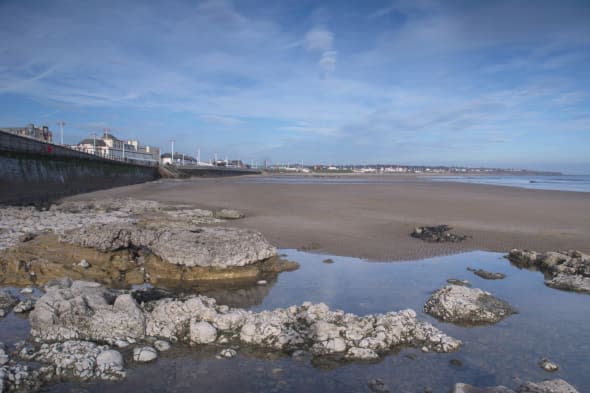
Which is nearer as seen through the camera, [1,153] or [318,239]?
[318,239]

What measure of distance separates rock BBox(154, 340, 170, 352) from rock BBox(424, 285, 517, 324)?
4.65m

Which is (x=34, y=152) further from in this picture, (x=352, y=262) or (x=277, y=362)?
(x=277, y=362)

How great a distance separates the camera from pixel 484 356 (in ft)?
19.4

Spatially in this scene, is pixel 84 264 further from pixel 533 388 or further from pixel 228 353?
pixel 533 388

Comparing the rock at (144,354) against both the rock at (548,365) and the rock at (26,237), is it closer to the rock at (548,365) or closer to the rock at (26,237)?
the rock at (548,365)

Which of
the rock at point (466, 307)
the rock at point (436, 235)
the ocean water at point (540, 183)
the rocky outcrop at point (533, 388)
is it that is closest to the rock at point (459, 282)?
the rock at point (466, 307)

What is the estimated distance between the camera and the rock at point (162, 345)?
5.91 metres

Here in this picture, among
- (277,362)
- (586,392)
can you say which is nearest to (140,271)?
(277,362)

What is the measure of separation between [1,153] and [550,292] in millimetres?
29674

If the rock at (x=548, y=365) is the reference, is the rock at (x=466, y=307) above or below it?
above

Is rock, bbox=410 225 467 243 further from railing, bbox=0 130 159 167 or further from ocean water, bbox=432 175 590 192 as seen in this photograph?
ocean water, bbox=432 175 590 192

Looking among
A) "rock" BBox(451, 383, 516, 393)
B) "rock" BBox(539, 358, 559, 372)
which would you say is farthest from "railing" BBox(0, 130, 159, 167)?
"rock" BBox(539, 358, 559, 372)

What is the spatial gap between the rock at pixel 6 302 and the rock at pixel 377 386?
6205 millimetres

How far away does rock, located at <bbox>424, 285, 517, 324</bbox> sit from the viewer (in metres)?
7.27
